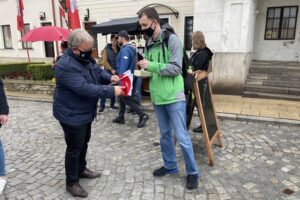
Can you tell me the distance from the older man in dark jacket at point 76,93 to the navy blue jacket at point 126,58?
2.00m

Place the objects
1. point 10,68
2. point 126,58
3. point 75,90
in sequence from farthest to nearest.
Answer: point 10,68 < point 126,58 < point 75,90

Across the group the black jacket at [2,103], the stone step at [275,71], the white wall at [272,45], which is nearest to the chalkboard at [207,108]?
the black jacket at [2,103]

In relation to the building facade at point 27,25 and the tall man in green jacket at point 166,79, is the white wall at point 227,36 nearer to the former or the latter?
the tall man in green jacket at point 166,79

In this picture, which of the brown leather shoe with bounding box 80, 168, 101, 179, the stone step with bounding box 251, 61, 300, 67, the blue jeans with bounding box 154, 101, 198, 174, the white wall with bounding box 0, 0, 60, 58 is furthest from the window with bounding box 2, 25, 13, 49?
the blue jeans with bounding box 154, 101, 198, 174

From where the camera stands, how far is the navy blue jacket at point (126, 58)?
4.91 metres

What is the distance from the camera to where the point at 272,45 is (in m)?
9.02

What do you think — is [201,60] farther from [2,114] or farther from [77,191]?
[2,114]

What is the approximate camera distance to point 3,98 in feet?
9.25

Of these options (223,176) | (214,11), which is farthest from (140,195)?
(214,11)

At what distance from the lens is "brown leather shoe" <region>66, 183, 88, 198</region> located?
2.87 meters

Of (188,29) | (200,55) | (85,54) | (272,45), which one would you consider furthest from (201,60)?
(188,29)

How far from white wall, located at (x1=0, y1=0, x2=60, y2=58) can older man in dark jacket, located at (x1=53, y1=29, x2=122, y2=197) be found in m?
14.1

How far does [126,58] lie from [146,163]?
7.01ft

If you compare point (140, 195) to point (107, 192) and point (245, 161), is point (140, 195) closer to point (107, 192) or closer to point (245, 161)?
point (107, 192)
